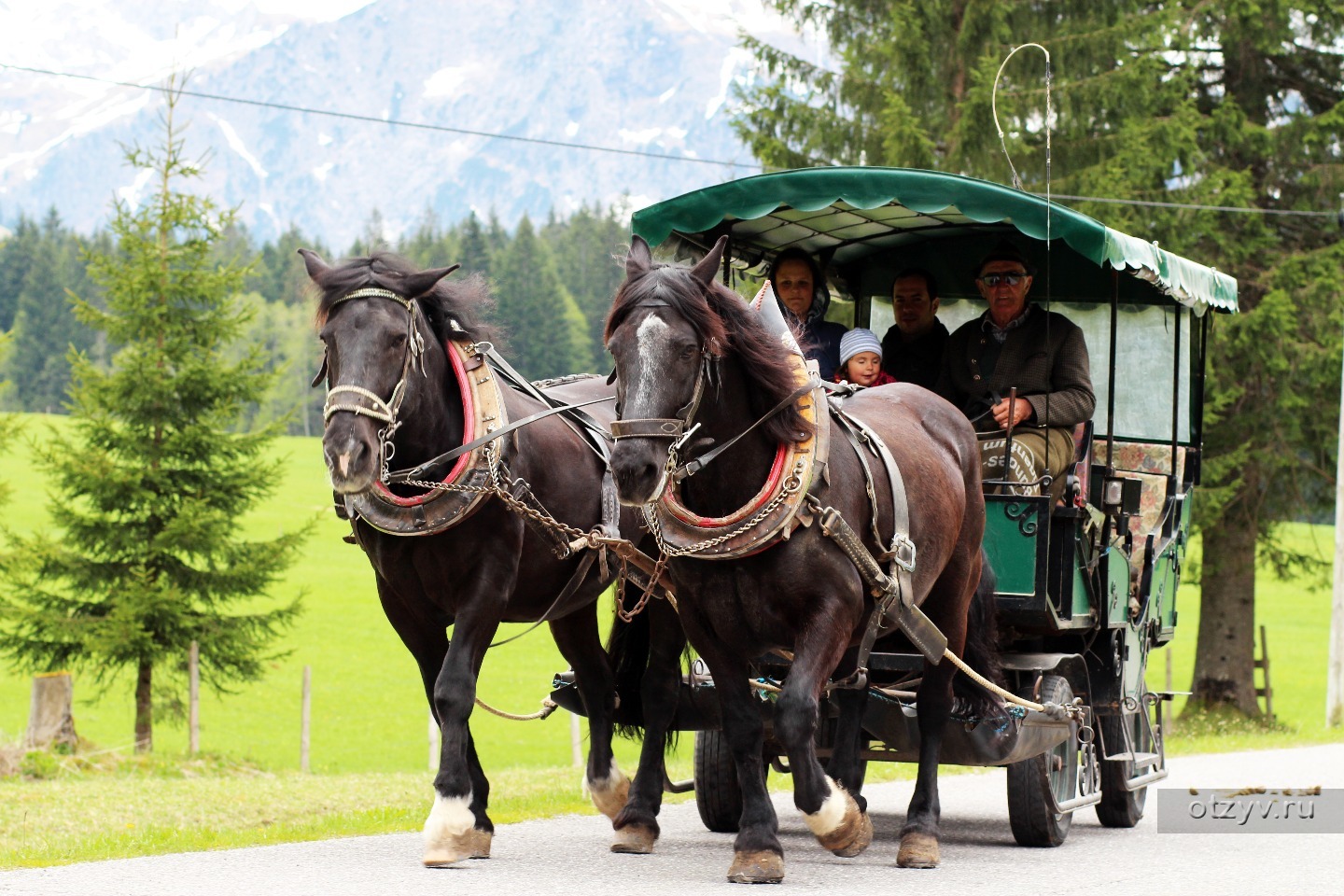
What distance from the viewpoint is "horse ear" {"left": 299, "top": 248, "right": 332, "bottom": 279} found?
→ 6.52 meters

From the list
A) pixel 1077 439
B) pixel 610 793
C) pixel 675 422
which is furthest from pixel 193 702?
pixel 675 422

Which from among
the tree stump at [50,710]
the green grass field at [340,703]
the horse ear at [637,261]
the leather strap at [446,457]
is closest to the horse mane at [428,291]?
the leather strap at [446,457]

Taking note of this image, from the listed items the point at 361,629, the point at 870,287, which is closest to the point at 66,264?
the point at 361,629

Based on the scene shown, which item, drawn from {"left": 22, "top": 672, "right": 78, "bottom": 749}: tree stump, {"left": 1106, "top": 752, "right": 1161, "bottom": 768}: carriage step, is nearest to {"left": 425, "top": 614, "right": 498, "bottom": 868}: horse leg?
{"left": 1106, "top": 752, "right": 1161, "bottom": 768}: carriage step

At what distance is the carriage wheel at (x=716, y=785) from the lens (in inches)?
320

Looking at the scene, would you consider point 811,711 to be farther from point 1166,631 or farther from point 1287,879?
point 1166,631

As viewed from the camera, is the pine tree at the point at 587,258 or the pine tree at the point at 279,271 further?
the pine tree at the point at 279,271

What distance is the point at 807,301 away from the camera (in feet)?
26.9

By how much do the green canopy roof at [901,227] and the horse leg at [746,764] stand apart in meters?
2.16

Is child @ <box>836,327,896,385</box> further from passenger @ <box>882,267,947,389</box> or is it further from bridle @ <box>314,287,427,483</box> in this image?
bridle @ <box>314,287,427,483</box>

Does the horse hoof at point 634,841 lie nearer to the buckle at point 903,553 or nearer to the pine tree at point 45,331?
the buckle at point 903,553

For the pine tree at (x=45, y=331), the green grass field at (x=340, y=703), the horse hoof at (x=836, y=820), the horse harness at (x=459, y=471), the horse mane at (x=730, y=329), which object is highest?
the pine tree at (x=45, y=331)

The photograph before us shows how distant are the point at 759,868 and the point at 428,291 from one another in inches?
106

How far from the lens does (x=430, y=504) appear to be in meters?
6.40
